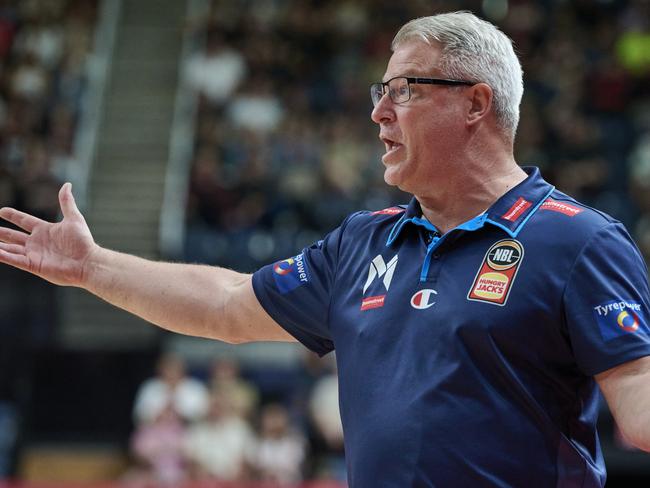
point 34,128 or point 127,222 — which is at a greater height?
point 34,128

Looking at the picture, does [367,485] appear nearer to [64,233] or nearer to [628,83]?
[64,233]

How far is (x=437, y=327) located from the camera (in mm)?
2877

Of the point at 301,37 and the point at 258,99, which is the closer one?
the point at 258,99

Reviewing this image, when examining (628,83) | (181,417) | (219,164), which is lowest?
(181,417)

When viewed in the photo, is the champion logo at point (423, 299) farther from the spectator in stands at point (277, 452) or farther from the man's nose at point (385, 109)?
the spectator in stands at point (277, 452)

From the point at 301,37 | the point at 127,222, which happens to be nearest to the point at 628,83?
the point at 301,37

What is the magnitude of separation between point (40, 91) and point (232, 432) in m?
7.14

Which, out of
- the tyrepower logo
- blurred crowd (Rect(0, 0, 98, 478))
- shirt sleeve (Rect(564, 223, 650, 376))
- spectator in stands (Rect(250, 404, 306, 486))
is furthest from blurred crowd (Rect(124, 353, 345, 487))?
shirt sleeve (Rect(564, 223, 650, 376))

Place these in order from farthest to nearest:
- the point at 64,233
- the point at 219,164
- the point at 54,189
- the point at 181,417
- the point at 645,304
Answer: the point at 219,164 → the point at 54,189 → the point at 181,417 → the point at 64,233 → the point at 645,304

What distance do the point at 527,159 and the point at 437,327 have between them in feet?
34.7

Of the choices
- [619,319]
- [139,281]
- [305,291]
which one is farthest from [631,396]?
[139,281]

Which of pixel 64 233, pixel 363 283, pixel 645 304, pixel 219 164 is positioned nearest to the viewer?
pixel 645 304

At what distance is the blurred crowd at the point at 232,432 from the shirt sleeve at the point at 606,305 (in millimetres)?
7221

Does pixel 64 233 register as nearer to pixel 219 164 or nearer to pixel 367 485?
pixel 367 485
